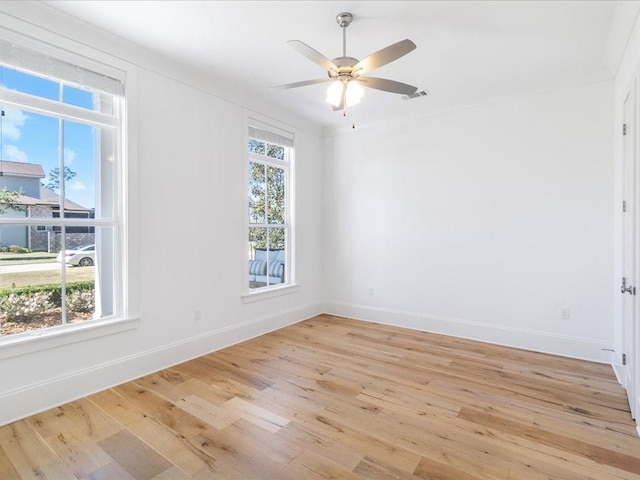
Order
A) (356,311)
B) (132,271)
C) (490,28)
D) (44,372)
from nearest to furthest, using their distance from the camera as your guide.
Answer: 1. (44,372)
2. (490,28)
3. (132,271)
4. (356,311)

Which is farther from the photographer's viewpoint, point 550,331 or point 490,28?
point 550,331

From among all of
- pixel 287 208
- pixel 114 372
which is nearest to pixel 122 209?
pixel 114 372

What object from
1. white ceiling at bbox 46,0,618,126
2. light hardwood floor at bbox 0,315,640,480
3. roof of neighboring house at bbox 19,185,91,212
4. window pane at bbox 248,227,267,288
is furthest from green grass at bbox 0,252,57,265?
window pane at bbox 248,227,267,288

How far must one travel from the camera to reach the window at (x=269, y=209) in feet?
14.4

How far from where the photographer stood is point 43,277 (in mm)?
2605

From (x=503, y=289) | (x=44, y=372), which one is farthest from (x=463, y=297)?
(x=44, y=372)

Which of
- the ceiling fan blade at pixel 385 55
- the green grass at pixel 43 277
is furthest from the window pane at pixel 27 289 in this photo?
the ceiling fan blade at pixel 385 55

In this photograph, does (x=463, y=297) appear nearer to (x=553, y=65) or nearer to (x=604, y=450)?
(x=604, y=450)

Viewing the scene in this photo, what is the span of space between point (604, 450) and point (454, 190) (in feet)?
9.79

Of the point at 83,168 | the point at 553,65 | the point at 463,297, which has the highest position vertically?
the point at 553,65

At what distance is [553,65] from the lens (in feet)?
10.7

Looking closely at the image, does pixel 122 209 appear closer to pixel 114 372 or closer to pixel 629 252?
pixel 114 372

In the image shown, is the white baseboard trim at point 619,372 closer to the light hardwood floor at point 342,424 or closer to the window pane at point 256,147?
the light hardwood floor at point 342,424

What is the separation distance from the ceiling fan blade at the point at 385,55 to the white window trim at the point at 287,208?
6.81 feet
